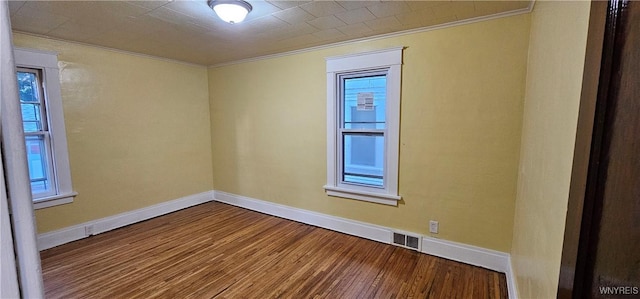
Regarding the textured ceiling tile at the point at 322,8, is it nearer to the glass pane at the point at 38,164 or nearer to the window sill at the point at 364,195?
the window sill at the point at 364,195

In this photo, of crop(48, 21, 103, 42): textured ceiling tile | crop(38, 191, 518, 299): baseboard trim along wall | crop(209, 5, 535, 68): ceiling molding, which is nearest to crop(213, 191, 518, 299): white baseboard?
crop(38, 191, 518, 299): baseboard trim along wall

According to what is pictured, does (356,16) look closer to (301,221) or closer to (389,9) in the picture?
(389,9)

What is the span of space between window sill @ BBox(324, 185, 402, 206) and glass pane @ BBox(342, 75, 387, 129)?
2.46ft

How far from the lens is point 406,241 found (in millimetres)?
2857

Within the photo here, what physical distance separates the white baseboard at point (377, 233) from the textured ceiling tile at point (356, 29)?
207 cm

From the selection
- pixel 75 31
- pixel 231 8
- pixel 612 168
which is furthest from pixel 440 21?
pixel 75 31

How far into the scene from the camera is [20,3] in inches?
78.1

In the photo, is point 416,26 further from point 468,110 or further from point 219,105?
point 219,105

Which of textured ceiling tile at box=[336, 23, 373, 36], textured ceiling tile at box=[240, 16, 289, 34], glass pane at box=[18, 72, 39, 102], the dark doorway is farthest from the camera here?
Answer: glass pane at box=[18, 72, 39, 102]

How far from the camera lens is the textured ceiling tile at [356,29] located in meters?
2.54

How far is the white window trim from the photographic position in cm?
273

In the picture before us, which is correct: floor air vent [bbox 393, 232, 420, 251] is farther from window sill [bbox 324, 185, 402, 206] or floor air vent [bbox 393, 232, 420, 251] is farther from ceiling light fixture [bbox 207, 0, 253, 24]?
ceiling light fixture [bbox 207, 0, 253, 24]

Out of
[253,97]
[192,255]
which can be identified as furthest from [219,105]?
[192,255]

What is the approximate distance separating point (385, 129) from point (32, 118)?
3.74 metres
